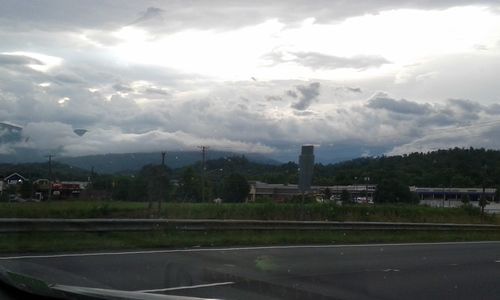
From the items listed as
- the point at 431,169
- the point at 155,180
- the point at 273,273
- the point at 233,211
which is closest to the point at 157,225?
the point at 273,273

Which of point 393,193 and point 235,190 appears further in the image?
point 393,193

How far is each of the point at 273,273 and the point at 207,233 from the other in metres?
7.34

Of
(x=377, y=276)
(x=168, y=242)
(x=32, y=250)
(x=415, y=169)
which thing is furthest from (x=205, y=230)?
(x=415, y=169)

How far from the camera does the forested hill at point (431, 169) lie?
52.8 m

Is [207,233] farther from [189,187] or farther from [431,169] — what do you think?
[431,169]

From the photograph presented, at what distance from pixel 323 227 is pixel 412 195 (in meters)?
25.8

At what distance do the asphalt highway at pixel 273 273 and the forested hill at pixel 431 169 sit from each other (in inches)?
1408

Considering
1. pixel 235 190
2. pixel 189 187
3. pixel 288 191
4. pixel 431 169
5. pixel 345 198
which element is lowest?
pixel 345 198

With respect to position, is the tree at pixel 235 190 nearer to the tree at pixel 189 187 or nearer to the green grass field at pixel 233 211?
the tree at pixel 189 187

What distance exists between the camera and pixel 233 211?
26000 mm

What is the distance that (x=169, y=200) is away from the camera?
86.6 ft

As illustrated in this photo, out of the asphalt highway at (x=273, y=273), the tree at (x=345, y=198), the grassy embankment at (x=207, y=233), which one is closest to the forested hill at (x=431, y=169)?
the tree at (x=345, y=198)

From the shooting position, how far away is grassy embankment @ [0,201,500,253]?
14938 millimetres

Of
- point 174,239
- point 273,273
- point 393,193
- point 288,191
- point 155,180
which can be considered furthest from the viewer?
point 393,193
